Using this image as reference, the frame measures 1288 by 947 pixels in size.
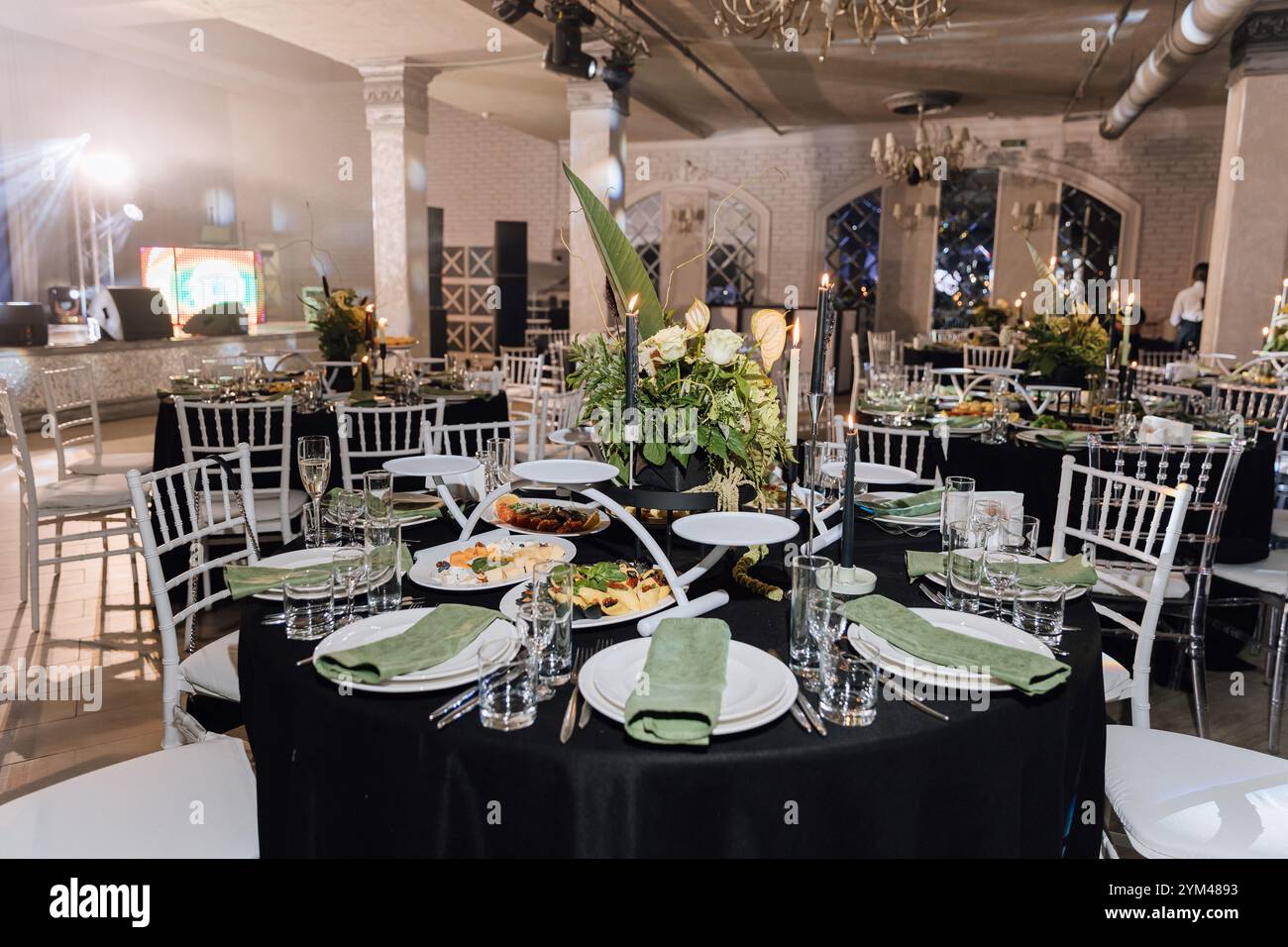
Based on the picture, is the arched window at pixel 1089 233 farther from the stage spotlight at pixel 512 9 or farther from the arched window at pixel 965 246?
the stage spotlight at pixel 512 9

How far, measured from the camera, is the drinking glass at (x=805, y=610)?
4.41 feet

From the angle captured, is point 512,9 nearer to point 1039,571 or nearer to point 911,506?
point 911,506

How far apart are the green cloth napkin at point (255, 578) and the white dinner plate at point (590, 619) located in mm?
397

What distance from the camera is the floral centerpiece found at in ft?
5.74

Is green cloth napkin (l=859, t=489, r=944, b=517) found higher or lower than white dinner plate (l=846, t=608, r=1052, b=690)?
higher

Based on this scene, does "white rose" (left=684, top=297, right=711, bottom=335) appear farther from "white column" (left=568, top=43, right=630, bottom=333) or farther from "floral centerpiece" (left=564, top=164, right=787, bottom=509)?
"white column" (left=568, top=43, right=630, bottom=333)

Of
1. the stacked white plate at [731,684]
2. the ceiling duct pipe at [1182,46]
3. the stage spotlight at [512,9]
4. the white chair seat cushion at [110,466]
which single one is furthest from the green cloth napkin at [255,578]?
the ceiling duct pipe at [1182,46]

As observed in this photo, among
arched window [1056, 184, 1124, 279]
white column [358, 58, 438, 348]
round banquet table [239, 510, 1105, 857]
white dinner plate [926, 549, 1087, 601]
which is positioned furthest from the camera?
arched window [1056, 184, 1124, 279]

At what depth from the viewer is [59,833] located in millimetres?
1464

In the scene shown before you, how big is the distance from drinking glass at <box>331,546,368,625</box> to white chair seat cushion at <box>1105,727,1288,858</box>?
4.75 feet

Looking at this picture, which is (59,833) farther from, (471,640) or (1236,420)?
(1236,420)

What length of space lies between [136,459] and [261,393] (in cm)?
66

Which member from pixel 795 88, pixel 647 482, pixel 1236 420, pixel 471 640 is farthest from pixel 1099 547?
pixel 795 88

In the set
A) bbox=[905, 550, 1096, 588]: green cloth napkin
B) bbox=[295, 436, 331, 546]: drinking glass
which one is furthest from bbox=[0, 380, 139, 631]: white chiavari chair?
bbox=[905, 550, 1096, 588]: green cloth napkin
